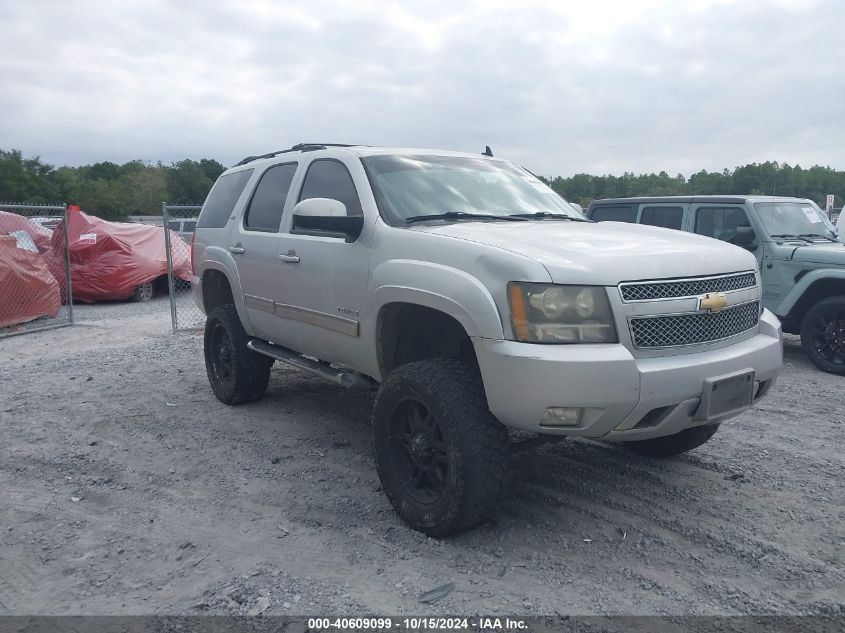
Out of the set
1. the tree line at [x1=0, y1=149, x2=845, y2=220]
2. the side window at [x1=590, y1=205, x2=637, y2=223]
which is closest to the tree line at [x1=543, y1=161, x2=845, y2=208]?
the tree line at [x1=0, y1=149, x2=845, y2=220]

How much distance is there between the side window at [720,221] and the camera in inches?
327

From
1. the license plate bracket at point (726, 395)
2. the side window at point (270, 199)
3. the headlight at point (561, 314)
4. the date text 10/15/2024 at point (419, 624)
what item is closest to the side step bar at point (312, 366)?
the side window at point (270, 199)

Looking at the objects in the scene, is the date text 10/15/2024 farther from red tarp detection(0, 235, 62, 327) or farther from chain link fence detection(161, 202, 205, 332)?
red tarp detection(0, 235, 62, 327)

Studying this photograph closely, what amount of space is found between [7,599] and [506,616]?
Answer: 2.17m

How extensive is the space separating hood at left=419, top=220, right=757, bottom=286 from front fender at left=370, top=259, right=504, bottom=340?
24cm

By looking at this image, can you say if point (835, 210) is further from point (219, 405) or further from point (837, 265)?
point (219, 405)

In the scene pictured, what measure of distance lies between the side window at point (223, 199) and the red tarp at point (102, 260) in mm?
7482

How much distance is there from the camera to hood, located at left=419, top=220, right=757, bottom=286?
10.4 feet

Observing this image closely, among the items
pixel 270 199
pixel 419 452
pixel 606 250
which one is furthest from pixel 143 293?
pixel 606 250

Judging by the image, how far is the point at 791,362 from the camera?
7988mm

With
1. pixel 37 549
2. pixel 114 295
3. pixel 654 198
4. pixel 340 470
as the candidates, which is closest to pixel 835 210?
Result: pixel 654 198

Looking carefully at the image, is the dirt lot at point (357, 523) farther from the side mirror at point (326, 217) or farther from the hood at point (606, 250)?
the side mirror at point (326, 217)

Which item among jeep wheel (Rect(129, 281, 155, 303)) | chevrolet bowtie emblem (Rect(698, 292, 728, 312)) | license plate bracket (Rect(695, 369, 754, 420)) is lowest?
jeep wheel (Rect(129, 281, 155, 303))

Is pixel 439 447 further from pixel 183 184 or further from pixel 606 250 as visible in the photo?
pixel 183 184
